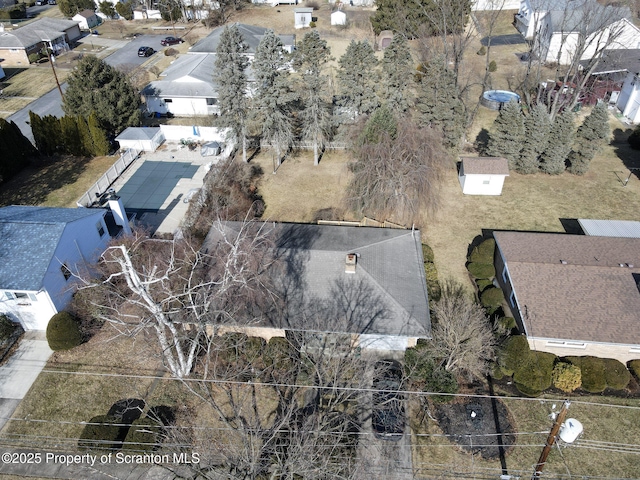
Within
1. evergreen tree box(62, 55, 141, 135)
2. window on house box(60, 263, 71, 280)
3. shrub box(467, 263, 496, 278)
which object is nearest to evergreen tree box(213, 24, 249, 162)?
evergreen tree box(62, 55, 141, 135)

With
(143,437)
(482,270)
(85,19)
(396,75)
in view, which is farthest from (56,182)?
(85,19)

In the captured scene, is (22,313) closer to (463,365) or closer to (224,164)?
(224,164)

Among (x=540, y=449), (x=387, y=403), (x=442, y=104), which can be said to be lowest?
(x=540, y=449)

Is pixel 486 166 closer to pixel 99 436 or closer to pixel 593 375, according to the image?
pixel 593 375

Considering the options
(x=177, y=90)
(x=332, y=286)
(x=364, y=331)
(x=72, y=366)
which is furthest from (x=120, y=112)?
(x=364, y=331)

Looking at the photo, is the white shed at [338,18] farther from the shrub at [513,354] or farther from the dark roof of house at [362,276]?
the shrub at [513,354]
